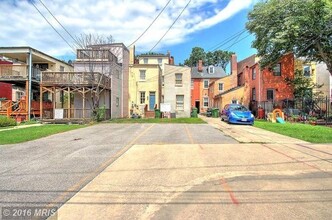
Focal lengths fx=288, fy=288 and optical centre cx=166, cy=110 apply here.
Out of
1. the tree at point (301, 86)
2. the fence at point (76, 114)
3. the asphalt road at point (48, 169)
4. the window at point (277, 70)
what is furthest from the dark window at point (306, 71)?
the asphalt road at point (48, 169)

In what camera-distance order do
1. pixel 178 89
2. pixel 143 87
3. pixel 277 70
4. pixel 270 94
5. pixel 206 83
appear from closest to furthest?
pixel 270 94 → pixel 277 70 → pixel 178 89 → pixel 143 87 → pixel 206 83

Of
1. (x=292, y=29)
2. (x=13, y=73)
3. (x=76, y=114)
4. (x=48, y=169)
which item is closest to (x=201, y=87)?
(x=292, y=29)

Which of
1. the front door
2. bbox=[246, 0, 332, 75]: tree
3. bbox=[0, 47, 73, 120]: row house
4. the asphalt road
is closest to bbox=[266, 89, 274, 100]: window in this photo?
bbox=[246, 0, 332, 75]: tree

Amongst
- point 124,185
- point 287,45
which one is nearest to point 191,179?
point 124,185

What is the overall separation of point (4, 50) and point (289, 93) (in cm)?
2996

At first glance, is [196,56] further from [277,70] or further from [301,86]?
[301,86]

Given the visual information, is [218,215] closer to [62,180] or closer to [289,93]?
[62,180]

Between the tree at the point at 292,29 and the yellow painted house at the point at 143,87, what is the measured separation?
1227 centimetres

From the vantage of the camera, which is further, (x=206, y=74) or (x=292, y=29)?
(x=206, y=74)

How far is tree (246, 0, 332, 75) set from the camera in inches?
993

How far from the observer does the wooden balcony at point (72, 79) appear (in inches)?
974

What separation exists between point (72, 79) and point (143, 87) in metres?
11.7

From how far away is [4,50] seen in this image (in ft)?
89.8

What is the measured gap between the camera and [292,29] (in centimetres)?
2538
